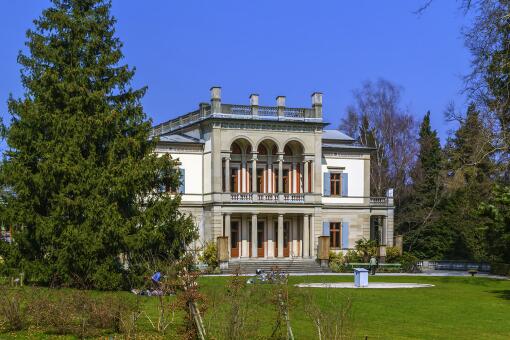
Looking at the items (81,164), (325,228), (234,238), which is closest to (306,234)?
(325,228)

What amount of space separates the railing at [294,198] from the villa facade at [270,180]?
0.20 feet

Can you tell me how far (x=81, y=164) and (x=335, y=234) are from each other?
2508 centimetres

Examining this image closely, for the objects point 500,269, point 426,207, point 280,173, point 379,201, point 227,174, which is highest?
point 280,173

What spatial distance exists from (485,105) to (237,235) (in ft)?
65.4

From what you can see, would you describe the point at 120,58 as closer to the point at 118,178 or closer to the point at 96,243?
the point at 118,178

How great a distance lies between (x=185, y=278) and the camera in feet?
44.7

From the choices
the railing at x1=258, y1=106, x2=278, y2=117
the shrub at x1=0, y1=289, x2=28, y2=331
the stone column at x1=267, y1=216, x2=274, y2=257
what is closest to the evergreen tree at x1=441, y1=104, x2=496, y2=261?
the railing at x1=258, y1=106, x2=278, y2=117

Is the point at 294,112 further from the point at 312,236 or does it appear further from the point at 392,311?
the point at 392,311

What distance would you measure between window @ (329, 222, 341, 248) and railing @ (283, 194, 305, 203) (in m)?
3.53

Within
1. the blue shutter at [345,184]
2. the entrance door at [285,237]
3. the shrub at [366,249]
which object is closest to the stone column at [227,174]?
the entrance door at [285,237]

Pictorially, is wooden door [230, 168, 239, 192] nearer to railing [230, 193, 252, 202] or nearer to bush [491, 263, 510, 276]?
railing [230, 193, 252, 202]

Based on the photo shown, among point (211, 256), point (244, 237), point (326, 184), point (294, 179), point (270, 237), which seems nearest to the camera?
point (211, 256)

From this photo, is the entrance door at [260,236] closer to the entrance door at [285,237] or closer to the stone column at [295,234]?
the entrance door at [285,237]

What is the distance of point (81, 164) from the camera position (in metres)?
26.0
